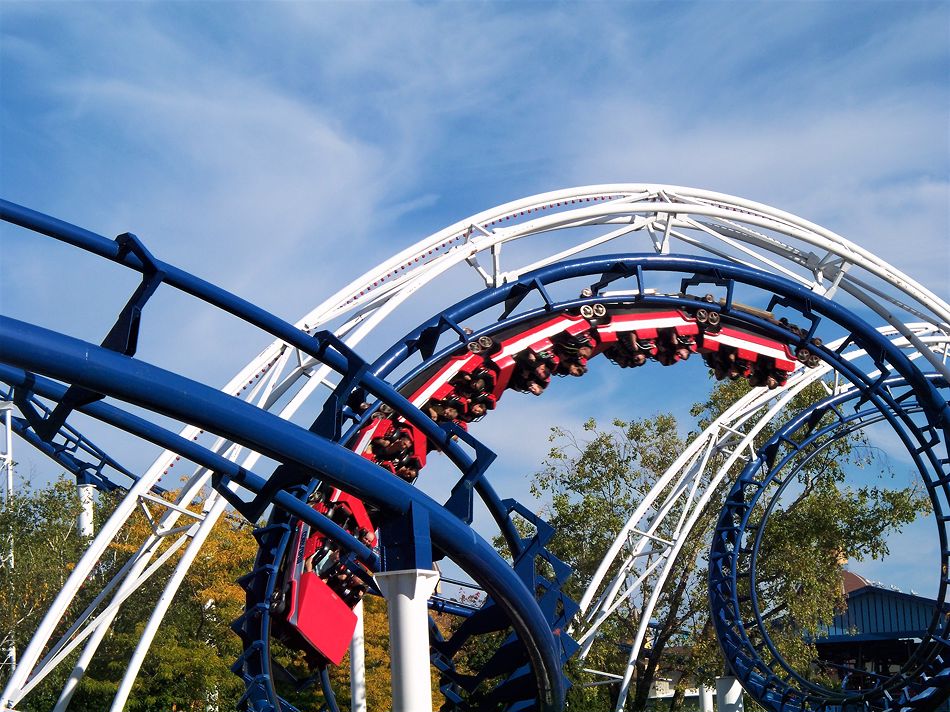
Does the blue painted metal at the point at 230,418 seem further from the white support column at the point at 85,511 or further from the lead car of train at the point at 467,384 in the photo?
the white support column at the point at 85,511

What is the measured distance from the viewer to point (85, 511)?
73.6ft

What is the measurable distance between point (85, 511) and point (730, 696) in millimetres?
13110

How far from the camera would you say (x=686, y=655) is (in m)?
28.0

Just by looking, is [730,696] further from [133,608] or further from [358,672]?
[133,608]

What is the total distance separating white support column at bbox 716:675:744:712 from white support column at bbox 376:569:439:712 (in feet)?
49.6

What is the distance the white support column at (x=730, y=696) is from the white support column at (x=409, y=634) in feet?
49.6

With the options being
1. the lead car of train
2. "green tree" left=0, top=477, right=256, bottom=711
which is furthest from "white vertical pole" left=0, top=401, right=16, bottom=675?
the lead car of train

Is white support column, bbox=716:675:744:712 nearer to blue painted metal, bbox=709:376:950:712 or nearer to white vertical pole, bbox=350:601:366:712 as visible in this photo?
blue painted metal, bbox=709:376:950:712

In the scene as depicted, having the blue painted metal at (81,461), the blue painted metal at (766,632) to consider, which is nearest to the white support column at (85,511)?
the blue painted metal at (81,461)

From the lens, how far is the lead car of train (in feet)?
37.9

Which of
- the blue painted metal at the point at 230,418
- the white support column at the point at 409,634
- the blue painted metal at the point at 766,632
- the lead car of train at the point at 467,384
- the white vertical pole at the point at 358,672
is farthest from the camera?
→ the blue painted metal at the point at 766,632

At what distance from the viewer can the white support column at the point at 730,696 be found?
862 inches

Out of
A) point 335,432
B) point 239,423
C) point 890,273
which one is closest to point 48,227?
point 239,423

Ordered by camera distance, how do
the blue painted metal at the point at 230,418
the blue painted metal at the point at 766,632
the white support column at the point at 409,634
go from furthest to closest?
the blue painted metal at the point at 766,632 → the white support column at the point at 409,634 → the blue painted metal at the point at 230,418
